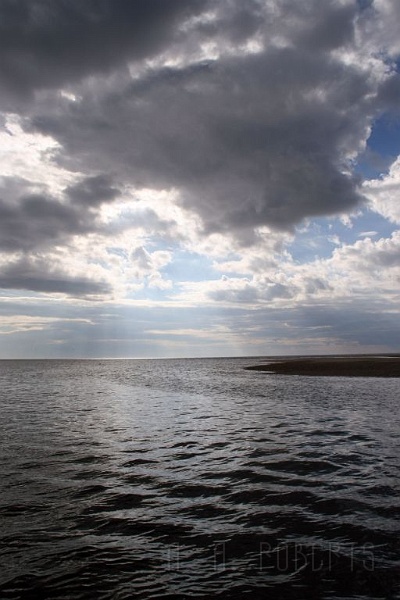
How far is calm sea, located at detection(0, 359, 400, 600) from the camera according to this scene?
678 centimetres

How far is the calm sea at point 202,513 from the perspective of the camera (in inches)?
267

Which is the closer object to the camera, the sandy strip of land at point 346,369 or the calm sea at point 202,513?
the calm sea at point 202,513

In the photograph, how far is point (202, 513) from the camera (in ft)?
32.1

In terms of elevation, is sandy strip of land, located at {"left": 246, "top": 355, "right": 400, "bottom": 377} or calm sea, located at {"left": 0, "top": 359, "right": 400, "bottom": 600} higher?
calm sea, located at {"left": 0, "top": 359, "right": 400, "bottom": 600}

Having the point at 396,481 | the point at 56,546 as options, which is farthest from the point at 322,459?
the point at 56,546

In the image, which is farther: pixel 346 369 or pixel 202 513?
pixel 346 369

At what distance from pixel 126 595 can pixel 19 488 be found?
6.94 meters

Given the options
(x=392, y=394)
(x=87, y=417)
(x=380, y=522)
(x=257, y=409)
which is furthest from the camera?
(x=392, y=394)

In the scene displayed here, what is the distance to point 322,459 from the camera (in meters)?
14.7

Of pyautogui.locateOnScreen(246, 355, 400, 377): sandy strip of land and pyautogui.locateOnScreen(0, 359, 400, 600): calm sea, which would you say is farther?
pyautogui.locateOnScreen(246, 355, 400, 377): sandy strip of land

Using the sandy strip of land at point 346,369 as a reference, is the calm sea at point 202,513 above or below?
above

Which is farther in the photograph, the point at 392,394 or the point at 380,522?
the point at 392,394

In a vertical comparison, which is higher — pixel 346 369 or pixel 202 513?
pixel 202 513

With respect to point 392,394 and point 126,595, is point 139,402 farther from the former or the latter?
point 126,595
